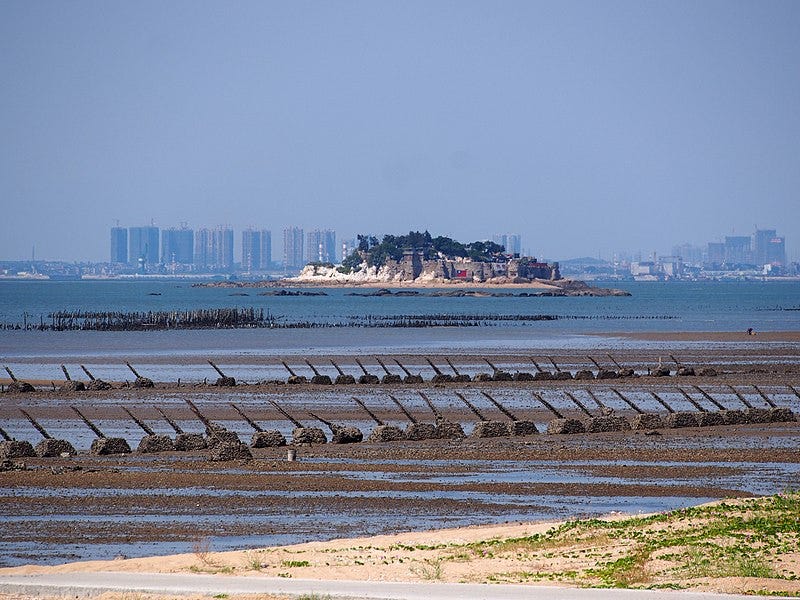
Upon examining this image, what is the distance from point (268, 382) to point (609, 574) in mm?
42680

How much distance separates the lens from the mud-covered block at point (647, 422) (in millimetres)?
41031

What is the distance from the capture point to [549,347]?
9131 centimetres

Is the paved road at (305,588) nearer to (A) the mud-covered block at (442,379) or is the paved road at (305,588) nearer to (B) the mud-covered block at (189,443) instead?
(B) the mud-covered block at (189,443)

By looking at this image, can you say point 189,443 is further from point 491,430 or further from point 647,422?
point 647,422

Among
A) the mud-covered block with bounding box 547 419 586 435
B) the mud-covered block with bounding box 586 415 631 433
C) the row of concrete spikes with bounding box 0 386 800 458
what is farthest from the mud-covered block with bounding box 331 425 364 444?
the mud-covered block with bounding box 586 415 631 433

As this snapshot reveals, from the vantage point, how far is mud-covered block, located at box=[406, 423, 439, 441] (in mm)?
37906

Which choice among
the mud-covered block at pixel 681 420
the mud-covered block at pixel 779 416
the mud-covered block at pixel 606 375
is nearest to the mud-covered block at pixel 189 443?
the mud-covered block at pixel 681 420

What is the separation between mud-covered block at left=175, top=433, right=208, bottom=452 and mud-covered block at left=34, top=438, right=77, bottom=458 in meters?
2.73

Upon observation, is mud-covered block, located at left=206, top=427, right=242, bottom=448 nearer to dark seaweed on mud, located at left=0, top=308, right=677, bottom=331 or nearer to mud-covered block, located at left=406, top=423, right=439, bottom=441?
mud-covered block, located at left=406, top=423, right=439, bottom=441

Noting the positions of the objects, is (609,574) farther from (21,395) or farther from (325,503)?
(21,395)

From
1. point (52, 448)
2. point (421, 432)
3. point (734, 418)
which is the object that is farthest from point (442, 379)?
point (52, 448)

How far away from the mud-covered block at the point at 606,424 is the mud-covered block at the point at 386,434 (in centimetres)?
618

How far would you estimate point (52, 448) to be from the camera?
3384 centimetres

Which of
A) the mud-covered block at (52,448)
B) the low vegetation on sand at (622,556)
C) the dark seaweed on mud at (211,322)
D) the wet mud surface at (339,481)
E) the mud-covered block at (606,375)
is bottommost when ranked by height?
the dark seaweed on mud at (211,322)
